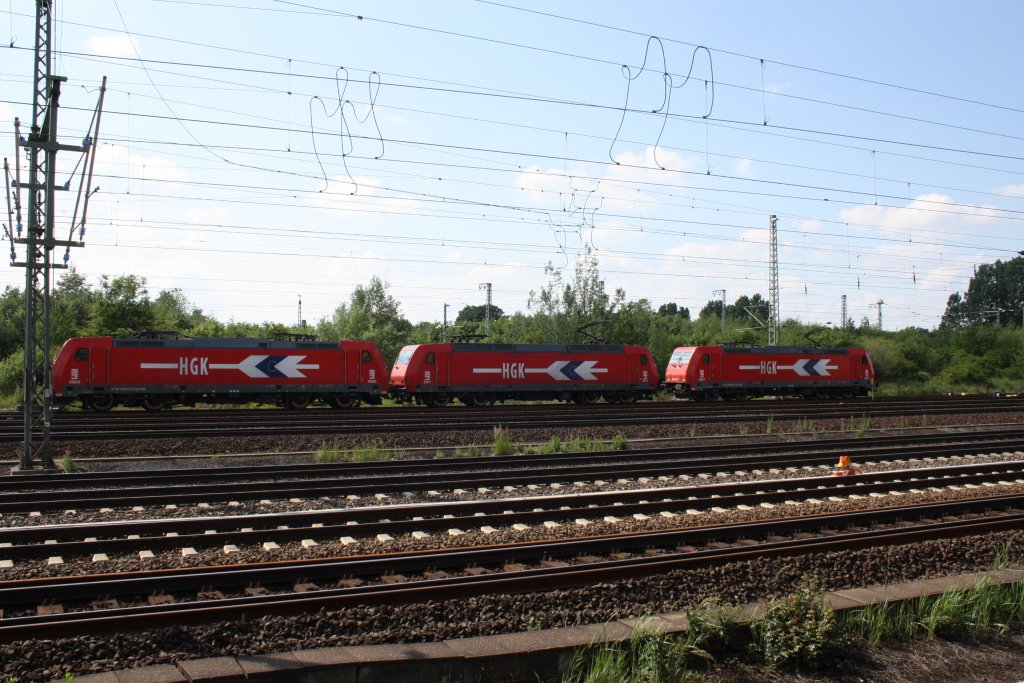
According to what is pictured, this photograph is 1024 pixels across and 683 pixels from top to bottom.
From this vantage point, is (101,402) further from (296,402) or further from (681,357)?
(681,357)

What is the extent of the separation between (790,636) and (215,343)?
87.7 feet

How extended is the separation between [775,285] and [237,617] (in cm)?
4284

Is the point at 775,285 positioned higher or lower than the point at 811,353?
higher

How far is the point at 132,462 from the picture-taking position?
16656 mm

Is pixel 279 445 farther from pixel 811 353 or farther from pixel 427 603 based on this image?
pixel 811 353

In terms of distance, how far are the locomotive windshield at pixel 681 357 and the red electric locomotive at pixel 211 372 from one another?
1343 cm

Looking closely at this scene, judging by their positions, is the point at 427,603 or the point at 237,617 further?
the point at 427,603

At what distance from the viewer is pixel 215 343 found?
29828 millimetres

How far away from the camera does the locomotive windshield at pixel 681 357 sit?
123 ft

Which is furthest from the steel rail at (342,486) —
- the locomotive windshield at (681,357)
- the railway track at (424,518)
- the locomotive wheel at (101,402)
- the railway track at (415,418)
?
the locomotive windshield at (681,357)

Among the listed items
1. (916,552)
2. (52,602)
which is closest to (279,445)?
(52,602)

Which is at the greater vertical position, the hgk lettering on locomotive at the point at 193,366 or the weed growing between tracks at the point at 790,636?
the hgk lettering on locomotive at the point at 193,366

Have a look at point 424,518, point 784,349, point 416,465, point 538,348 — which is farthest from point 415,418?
point 784,349

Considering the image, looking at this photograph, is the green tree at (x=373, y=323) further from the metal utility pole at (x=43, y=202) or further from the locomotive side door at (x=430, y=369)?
the metal utility pole at (x=43, y=202)
